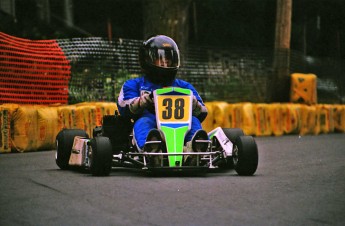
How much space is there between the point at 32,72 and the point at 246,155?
6700mm

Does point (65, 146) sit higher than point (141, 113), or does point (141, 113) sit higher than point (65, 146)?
point (141, 113)

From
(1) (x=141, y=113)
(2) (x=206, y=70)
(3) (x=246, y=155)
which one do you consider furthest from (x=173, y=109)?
(2) (x=206, y=70)

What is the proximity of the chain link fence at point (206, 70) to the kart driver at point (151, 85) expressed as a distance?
6349 mm

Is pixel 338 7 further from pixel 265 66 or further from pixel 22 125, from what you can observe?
pixel 22 125

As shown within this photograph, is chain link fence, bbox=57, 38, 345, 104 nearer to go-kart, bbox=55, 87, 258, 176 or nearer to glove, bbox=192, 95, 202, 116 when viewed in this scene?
go-kart, bbox=55, 87, 258, 176

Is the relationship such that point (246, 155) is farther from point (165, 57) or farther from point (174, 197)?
point (174, 197)

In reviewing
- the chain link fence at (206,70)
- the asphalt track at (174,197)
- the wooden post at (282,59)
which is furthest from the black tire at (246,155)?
the wooden post at (282,59)

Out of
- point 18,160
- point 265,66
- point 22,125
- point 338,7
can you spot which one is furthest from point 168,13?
point 338,7

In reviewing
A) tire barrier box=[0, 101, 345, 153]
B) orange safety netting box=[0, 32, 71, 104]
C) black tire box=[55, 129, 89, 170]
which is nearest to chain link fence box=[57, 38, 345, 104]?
orange safety netting box=[0, 32, 71, 104]

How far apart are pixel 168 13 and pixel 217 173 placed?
368 inches

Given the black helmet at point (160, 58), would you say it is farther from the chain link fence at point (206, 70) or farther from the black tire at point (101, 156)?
the chain link fence at point (206, 70)

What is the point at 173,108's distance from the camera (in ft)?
28.9

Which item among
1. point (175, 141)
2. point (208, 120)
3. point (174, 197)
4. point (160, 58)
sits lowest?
point (208, 120)

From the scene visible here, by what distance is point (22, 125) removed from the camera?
12695mm
